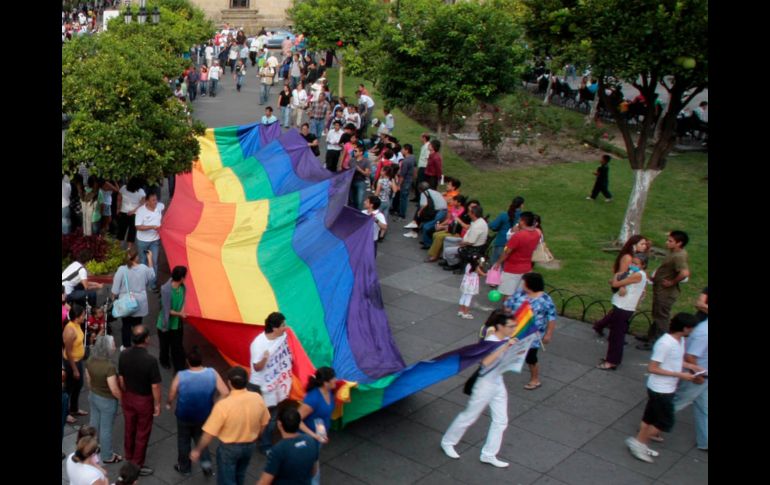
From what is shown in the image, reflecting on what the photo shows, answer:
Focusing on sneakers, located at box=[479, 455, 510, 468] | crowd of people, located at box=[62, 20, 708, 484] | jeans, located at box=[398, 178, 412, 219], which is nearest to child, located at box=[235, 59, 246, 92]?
jeans, located at box=[398, 178, 412, 219]

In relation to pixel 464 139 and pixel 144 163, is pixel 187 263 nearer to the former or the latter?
pixel 144 163

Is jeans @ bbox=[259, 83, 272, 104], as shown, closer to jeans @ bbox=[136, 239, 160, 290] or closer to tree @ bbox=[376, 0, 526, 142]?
tree @ bbox=[376, 0, 526, 142]

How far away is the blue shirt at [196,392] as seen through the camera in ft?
27.0

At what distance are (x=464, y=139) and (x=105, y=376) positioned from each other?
1820 centimetres

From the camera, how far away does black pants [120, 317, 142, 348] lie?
35.8 feet

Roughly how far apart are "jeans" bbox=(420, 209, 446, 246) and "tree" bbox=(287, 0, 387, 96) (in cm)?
1354

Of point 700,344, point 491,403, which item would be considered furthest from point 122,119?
point 700,344

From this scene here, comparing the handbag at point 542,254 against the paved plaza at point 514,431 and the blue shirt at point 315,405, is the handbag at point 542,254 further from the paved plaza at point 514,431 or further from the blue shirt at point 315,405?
the blue shirt at point 315,405

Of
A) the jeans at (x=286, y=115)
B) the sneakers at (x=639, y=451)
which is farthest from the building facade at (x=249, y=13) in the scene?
the sneakers at (x=639, y=451)

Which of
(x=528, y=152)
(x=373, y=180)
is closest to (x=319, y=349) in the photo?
(x=373, y=180)

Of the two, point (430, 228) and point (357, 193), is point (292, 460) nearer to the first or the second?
point (430, 228)

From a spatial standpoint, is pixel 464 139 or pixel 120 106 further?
pixel 464 139

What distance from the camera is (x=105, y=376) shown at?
27.8 feet

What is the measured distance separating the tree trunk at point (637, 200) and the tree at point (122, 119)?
304 inches
